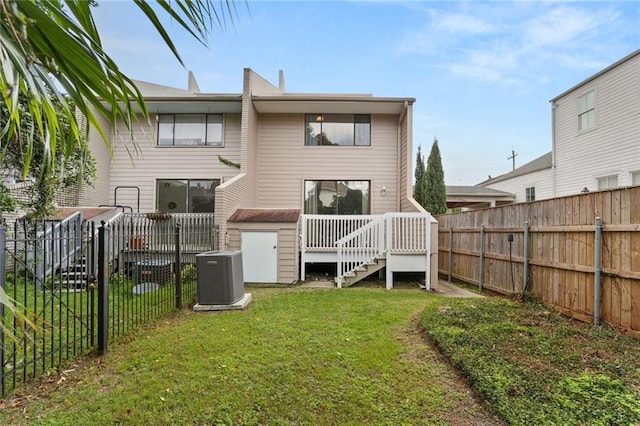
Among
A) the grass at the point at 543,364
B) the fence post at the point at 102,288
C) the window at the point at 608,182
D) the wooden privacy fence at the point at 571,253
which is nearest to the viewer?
the grass at the point at 543,364

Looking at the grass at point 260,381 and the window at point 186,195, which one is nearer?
the grass at point 260,381

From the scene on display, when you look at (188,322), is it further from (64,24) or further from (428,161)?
(428,161)

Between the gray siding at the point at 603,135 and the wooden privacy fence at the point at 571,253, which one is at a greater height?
the gray siding at the point at 603,135

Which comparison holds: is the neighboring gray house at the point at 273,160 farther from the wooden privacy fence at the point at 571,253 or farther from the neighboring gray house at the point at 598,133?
the neighboring gray house at the point at 598,133

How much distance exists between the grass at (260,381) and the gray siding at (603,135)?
9755 millimetres

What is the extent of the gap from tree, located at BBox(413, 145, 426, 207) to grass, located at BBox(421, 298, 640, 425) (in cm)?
1023

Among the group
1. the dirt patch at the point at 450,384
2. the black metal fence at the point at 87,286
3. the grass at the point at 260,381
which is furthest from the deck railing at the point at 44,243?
the dirt patch at the point at 450,384

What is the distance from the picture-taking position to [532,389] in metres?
2.93

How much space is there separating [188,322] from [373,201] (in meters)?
7.43

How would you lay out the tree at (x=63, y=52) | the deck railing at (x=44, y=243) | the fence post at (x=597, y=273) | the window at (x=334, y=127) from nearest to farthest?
the tree at (x=63, y=52) < the deck railing at (x=44, y=243) < the fence post at (x=597, y=273) < the window at (x=334, y=127)

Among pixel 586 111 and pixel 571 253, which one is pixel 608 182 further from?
pixel 571 253

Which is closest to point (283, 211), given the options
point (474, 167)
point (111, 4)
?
point (111, 4)

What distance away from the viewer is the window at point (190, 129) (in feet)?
37.3

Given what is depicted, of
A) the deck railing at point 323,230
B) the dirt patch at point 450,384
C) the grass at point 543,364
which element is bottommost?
the dirt patch at point 450,384
